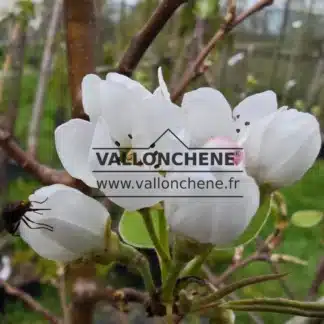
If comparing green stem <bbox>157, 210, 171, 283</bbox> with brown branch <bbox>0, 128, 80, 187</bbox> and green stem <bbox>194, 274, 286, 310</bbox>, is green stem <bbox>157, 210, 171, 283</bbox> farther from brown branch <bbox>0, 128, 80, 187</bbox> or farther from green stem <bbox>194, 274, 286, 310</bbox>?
brown branch <bbox>0, 128, 80, 187</bbox>

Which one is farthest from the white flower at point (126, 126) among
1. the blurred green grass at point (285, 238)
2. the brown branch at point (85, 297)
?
the blurred green grass at point (285, 238)

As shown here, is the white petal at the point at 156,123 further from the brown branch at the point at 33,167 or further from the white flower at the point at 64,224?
the brown branch at the point at 33,167

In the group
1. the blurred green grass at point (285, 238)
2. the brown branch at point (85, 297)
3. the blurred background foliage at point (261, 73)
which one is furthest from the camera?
the blurred background foliage at point (261, 73)

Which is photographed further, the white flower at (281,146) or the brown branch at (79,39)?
the brown branch at (79,39)

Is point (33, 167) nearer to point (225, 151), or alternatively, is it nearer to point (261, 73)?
point (225, 151)

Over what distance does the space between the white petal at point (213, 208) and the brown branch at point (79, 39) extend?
0.19m

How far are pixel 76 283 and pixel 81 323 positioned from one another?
31mm

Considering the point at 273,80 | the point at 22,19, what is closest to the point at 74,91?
the point at 22,19

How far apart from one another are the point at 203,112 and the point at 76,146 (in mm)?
57

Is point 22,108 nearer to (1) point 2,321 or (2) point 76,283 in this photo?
(1) point 2,321

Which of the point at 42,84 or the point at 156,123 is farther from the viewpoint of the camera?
the point at 42,84

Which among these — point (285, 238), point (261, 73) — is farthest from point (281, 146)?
point (261, 73)

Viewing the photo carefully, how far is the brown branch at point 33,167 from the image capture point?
464 mm

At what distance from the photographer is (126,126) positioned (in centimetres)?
26
